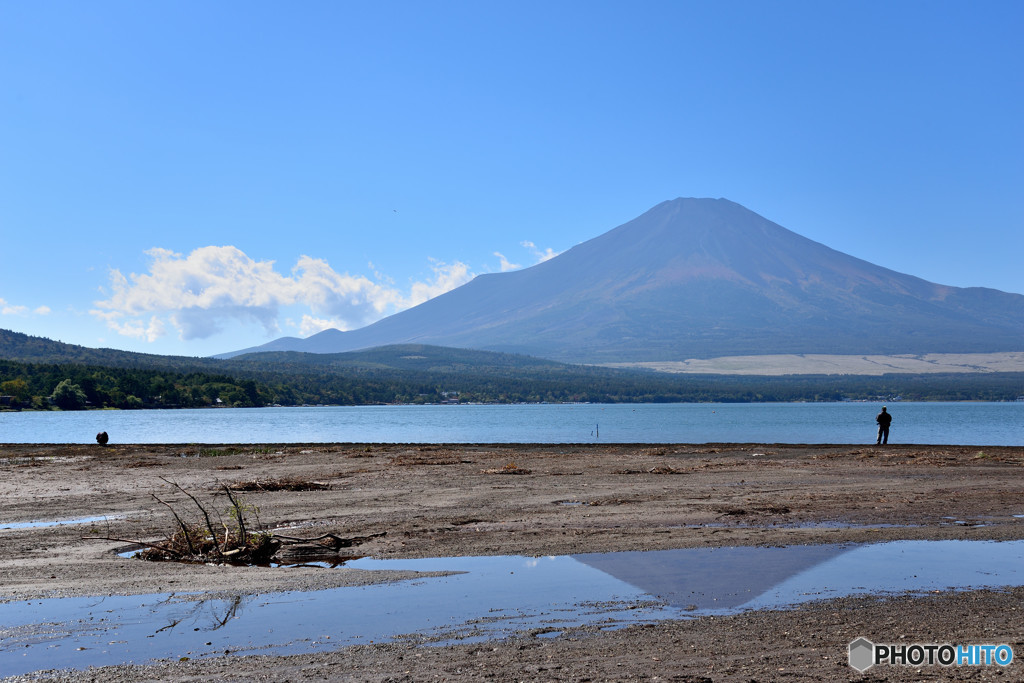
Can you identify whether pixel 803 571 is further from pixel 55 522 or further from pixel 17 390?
pixel 17 390

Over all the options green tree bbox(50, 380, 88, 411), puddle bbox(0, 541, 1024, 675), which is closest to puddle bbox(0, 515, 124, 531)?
puddle bbox(0, 541, 1024, 675)

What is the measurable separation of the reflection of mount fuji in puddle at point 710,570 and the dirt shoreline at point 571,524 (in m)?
0.67

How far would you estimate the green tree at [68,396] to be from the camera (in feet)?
433

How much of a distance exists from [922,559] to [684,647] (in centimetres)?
622

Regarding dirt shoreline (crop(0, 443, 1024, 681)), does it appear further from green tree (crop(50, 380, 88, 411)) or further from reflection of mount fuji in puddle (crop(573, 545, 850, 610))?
green tree (crop(50, 380, 88, 411))

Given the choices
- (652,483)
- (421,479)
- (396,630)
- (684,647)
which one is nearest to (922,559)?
(684,647)

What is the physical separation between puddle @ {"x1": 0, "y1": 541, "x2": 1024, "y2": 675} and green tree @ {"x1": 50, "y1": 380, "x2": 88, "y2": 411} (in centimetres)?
13594

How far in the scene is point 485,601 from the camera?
1034cm

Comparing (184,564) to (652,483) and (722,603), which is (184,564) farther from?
(652,483)

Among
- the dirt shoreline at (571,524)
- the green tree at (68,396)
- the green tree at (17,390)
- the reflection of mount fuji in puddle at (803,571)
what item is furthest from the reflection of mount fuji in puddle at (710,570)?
the green tree at (17,390)

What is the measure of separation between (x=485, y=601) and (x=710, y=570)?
338cm

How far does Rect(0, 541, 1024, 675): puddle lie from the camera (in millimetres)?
8633

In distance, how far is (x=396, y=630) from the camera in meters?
9.05

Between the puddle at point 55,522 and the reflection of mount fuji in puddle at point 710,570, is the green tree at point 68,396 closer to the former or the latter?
the puddle at point 55,522
